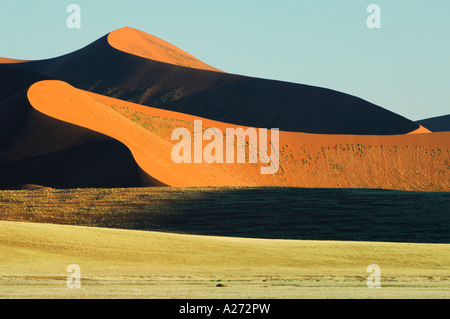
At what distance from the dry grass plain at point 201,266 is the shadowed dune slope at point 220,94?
81.1 metres

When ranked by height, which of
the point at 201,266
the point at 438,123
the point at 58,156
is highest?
the point at 438,123

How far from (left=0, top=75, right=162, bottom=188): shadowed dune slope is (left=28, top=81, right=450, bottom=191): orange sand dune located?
3.96 feet

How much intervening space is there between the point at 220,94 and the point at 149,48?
114 feet

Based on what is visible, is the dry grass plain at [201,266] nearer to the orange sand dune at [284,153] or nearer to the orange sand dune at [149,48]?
the orange sand dune at [284,153]

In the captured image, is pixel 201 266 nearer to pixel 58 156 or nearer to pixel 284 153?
pixel 58 156

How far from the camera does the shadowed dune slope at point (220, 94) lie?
4363 inches

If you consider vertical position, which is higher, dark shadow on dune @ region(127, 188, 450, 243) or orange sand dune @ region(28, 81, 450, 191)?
orange sand dune @ region(28, 81, 450, 191)

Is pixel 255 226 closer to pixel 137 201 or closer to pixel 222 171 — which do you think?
pixel 137 201

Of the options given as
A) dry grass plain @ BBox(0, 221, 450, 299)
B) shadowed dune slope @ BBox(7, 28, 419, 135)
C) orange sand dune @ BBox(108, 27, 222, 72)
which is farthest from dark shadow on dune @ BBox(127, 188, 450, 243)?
orange sand dune @ BBox(108, 27, 222, 72)

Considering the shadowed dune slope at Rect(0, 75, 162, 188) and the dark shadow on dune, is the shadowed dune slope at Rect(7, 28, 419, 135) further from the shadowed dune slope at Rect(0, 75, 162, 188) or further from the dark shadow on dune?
the dark shadow on dune

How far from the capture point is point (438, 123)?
18075cm

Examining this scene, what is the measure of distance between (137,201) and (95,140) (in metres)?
17.5

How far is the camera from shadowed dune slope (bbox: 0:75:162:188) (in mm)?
50062

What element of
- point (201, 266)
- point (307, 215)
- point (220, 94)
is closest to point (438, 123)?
point (220, 94)
